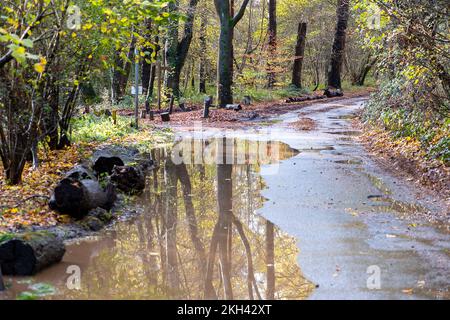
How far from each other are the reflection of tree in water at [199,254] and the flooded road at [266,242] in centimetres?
1

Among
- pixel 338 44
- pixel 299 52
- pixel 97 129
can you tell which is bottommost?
pixel 97 129


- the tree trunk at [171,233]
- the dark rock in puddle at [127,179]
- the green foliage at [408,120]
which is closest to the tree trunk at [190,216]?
the tree trunk at [171,233]

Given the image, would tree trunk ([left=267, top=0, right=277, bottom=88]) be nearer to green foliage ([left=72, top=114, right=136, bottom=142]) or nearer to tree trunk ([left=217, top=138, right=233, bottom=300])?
green foliage ([left=72, top=114, right=136, bottom=142])

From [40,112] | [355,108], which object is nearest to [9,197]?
[40,112]

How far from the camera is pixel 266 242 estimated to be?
7.63 m

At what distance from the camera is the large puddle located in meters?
5.88

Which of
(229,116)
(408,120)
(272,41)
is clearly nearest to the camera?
(408,120)

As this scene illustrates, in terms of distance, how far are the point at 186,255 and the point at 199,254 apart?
0.57 feet

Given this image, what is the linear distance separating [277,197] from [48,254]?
4964 mm

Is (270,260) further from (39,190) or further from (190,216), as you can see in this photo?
(39,190)

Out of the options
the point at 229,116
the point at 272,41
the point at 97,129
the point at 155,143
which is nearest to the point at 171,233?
the point at 155,143

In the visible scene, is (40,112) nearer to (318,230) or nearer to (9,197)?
(9,197)

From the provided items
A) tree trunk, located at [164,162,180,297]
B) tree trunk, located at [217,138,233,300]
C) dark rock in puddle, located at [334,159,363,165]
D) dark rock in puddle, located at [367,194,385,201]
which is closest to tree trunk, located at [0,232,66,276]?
tree trunk, located at [164,162,180,297]
